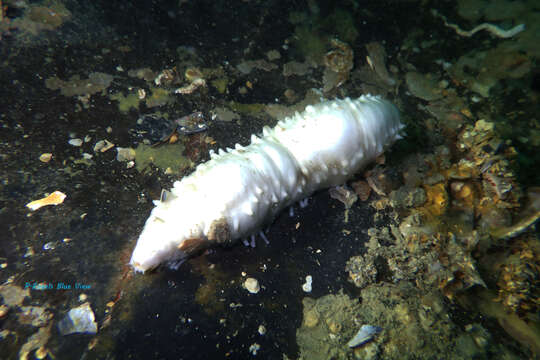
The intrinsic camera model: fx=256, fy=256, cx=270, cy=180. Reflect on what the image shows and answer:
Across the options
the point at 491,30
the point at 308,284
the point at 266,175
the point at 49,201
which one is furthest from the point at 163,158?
the point at 491,30

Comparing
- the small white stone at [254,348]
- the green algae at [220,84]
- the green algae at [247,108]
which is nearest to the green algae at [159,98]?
the green algae at [220,84]

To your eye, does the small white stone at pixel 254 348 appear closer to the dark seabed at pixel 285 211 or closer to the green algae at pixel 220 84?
the dark seabed at pixel 285 211

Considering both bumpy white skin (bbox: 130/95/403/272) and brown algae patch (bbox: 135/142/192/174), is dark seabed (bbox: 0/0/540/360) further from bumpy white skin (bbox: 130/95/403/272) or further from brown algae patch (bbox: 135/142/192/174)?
bumpy white skin (bbox: 130/95/403/272)

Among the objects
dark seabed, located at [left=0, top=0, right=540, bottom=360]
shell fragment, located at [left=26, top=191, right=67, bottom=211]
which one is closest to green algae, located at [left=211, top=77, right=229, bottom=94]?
dark seabed, located at [left=0, top=0, right=540, bottom=360]

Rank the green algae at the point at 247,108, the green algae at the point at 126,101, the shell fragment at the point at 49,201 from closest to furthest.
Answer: the shell fragment at the point at 49,201 < the green algae at the point at 126,101 < the green algae at the point at 247,108

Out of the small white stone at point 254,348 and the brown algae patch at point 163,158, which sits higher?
the brown algae patch at point 163,158

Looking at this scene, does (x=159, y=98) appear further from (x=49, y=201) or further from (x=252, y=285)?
(x=252, y=285)
